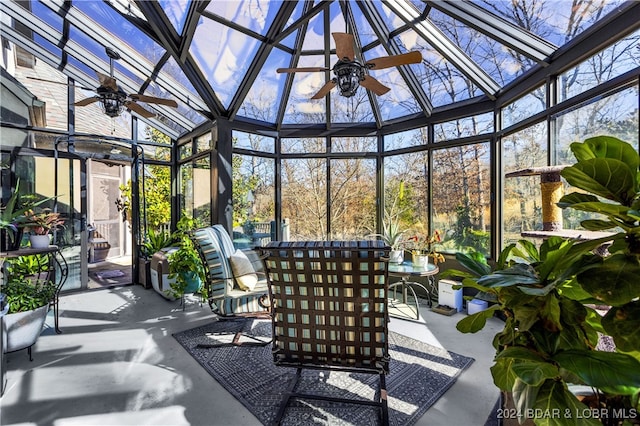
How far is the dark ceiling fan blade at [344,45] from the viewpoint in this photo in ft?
8.85

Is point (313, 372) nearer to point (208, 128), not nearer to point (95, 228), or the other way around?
point (208, 128)

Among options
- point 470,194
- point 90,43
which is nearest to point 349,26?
point 470,194

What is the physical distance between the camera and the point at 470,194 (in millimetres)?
4480

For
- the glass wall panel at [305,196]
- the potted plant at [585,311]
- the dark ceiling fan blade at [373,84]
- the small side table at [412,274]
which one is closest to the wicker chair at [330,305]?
the potted plant at [585,311]

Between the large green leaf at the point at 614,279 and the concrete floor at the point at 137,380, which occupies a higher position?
the large green leaf at the point at 614,279

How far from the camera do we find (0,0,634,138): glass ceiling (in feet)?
10.8

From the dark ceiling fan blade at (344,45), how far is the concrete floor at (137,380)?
3.06 m

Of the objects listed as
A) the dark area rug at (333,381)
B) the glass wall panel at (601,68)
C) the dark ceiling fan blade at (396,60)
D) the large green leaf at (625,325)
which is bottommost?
the dark area rug at (333,381)

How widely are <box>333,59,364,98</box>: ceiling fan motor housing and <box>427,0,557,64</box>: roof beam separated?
1342 millimetres

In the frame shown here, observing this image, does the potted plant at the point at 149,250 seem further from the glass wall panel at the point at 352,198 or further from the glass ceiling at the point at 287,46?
the glass wall panel at the point at 352,198

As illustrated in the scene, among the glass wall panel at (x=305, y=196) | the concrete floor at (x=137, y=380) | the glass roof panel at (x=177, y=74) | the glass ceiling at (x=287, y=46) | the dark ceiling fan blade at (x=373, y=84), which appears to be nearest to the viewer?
the concrete floor at (x=137, y=380)

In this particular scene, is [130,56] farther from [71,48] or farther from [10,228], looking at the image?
[10,228]

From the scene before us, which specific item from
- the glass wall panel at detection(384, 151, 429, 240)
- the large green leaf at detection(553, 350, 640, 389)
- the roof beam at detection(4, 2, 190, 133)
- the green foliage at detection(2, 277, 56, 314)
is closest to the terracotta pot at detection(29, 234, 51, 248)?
the green foliage at detection(2, 277, 56, 314)

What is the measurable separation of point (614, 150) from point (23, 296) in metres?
4.29
